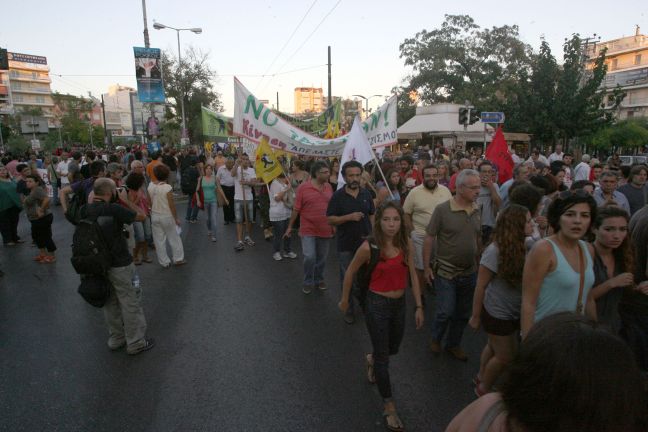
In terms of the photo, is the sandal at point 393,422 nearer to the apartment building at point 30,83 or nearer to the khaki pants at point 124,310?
the khaki pants at point 124,310

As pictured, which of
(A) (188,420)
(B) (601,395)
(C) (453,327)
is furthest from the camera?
(C) (453,327)

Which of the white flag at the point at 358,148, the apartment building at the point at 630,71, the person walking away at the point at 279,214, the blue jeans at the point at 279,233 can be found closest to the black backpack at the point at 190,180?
the person walking away at the point at 279,214

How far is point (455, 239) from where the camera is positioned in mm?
3885

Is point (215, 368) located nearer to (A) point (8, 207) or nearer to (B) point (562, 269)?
(B) point (562, 269)

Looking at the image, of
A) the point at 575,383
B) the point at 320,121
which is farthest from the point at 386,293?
the point at 320,121

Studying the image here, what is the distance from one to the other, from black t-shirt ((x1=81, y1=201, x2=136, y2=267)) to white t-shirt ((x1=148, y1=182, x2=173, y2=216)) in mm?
2893

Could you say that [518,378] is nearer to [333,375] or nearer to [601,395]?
[601,395]

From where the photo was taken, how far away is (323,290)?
5.96m

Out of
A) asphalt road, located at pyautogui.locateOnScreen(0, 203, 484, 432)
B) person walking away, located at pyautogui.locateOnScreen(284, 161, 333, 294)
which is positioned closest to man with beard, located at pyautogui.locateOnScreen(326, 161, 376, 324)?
person walking away, located at pyautogui.locateOnScreen(284, 161, 333, 294)

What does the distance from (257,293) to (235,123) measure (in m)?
3.27

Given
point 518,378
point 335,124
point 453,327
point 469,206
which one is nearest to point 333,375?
point 453,327

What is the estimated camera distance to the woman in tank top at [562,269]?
8.27 ft

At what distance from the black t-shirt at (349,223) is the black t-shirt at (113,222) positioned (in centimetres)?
213

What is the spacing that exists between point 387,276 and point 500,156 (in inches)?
234
